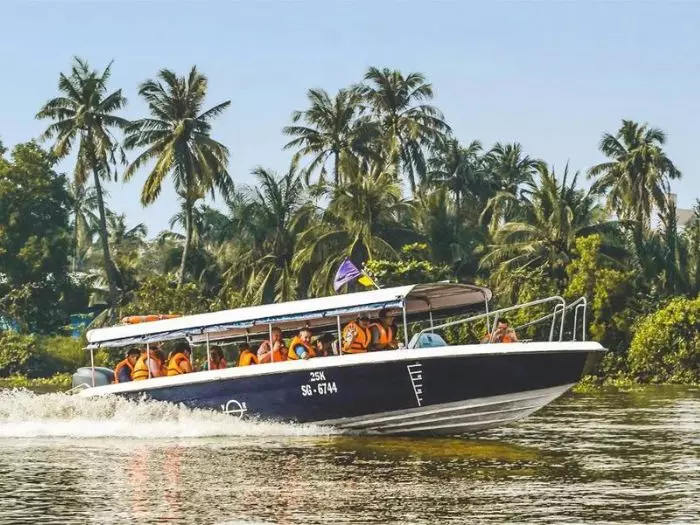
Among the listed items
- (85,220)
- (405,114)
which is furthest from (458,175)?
(85,220)

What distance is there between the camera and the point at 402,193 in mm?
48406

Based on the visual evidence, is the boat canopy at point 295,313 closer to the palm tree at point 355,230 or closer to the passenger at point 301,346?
the passenger at point 301,346

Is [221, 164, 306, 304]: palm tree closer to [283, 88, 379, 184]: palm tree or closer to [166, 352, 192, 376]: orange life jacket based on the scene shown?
[283, 88, 379, 184]: palm tree

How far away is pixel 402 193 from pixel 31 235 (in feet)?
77.0

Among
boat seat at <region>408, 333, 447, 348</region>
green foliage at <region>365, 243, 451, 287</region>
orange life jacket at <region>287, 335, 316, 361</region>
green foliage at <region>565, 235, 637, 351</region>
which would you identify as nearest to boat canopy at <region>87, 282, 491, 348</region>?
orange life jacket at <region>287, 335, 316, 361</region>

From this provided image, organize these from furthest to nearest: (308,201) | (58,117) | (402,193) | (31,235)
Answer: (31,235), (58,117), (308,201), (402,193)

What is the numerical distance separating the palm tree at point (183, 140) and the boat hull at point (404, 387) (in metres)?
32.9

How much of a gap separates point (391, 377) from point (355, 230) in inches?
1047

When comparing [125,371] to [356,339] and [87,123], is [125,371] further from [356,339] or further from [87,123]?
[87,123]

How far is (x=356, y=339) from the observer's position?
20875 mm

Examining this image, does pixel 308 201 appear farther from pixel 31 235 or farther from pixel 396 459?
pixel 396 459

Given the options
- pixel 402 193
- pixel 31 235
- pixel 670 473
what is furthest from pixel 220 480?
pixel 31 235

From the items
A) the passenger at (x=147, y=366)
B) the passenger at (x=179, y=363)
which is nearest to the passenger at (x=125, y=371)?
the passenger at (x=147, y=366)

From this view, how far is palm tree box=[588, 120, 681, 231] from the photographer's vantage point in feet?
179
